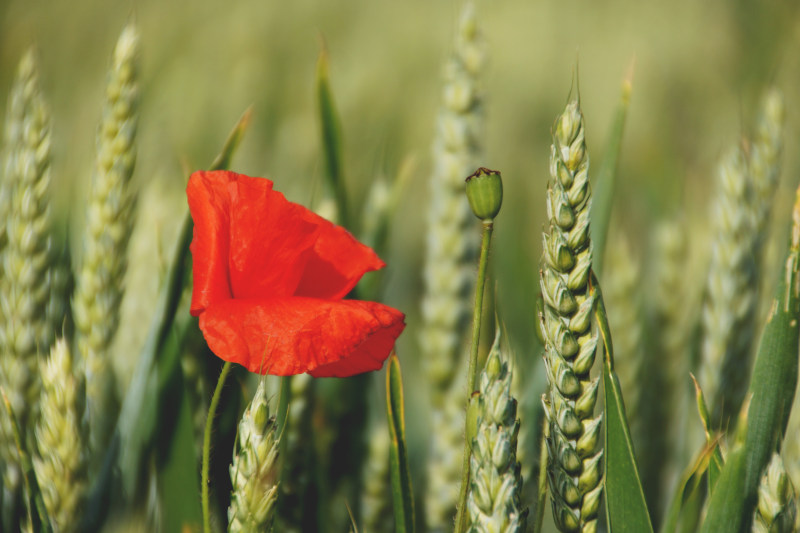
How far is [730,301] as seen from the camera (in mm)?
545

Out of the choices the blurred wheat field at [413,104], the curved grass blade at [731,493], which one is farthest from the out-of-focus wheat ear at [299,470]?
the curved grass blade at [731,493]

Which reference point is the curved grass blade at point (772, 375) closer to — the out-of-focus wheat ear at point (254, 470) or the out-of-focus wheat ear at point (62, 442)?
the out-of-focus wheat ear at point (254, 470)

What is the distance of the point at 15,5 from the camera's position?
1.06m

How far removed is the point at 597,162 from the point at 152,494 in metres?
0.95

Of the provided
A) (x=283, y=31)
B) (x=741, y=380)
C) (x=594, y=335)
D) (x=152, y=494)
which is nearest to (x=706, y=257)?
(x=741, y=380)

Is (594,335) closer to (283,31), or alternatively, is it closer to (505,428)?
(505,428)

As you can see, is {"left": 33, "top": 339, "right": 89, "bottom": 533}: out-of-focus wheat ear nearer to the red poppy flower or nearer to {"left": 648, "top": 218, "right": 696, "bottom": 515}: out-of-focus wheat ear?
the red poppy flower

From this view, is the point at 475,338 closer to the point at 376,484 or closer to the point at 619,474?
the point at 619,474

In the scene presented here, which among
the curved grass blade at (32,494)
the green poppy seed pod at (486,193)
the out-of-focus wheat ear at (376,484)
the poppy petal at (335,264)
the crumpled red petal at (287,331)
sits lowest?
the out-of-focus wheat ear at (376,484)

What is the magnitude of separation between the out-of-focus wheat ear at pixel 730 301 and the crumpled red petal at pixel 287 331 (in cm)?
36

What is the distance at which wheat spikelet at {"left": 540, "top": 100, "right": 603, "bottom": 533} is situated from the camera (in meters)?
0.30

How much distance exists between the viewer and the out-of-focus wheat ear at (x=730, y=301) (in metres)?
0.55

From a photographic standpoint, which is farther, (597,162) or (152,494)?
(597,162)

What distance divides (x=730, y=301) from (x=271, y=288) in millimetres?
390
